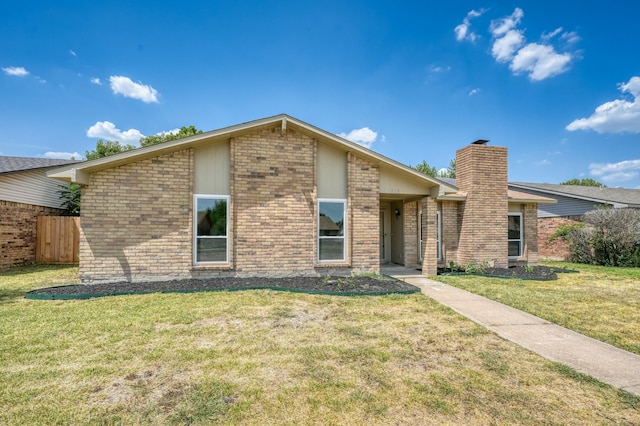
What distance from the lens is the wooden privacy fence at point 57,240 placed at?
13835 mm

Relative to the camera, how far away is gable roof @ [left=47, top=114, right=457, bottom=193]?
768cm

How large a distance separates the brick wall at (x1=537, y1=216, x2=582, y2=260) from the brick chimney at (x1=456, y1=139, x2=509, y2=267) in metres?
7.71

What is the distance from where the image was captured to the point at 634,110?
2472 cm

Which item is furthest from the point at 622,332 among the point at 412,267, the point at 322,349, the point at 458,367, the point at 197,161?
the point at 197,161

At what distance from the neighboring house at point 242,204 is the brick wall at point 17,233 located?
7.51 m

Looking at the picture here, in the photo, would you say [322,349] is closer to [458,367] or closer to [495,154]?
[458,367]

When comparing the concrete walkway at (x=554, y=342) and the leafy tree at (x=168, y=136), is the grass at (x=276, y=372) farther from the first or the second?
the leafy tree at (x=168, y=136)

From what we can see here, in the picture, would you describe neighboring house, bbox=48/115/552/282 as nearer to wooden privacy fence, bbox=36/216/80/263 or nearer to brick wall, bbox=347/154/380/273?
brick wall, bbox=347/154/380/273

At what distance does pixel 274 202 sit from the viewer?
29.9ft

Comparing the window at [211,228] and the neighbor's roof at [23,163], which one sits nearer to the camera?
the window at [211,228]

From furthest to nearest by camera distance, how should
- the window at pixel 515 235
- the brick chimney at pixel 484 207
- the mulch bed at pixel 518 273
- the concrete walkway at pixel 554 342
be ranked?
the window at pixel 515 235, the brick chimney at pixel 484 207, the mulch bed at pixel 518 273, the concrete walkway at pixel 554 342

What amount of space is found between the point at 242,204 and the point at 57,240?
11.1m

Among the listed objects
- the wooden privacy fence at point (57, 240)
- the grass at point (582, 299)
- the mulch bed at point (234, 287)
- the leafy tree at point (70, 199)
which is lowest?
the grass at point (582, 299)

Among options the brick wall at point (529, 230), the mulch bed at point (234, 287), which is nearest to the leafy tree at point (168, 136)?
the mulch bed at point (234, 287)
